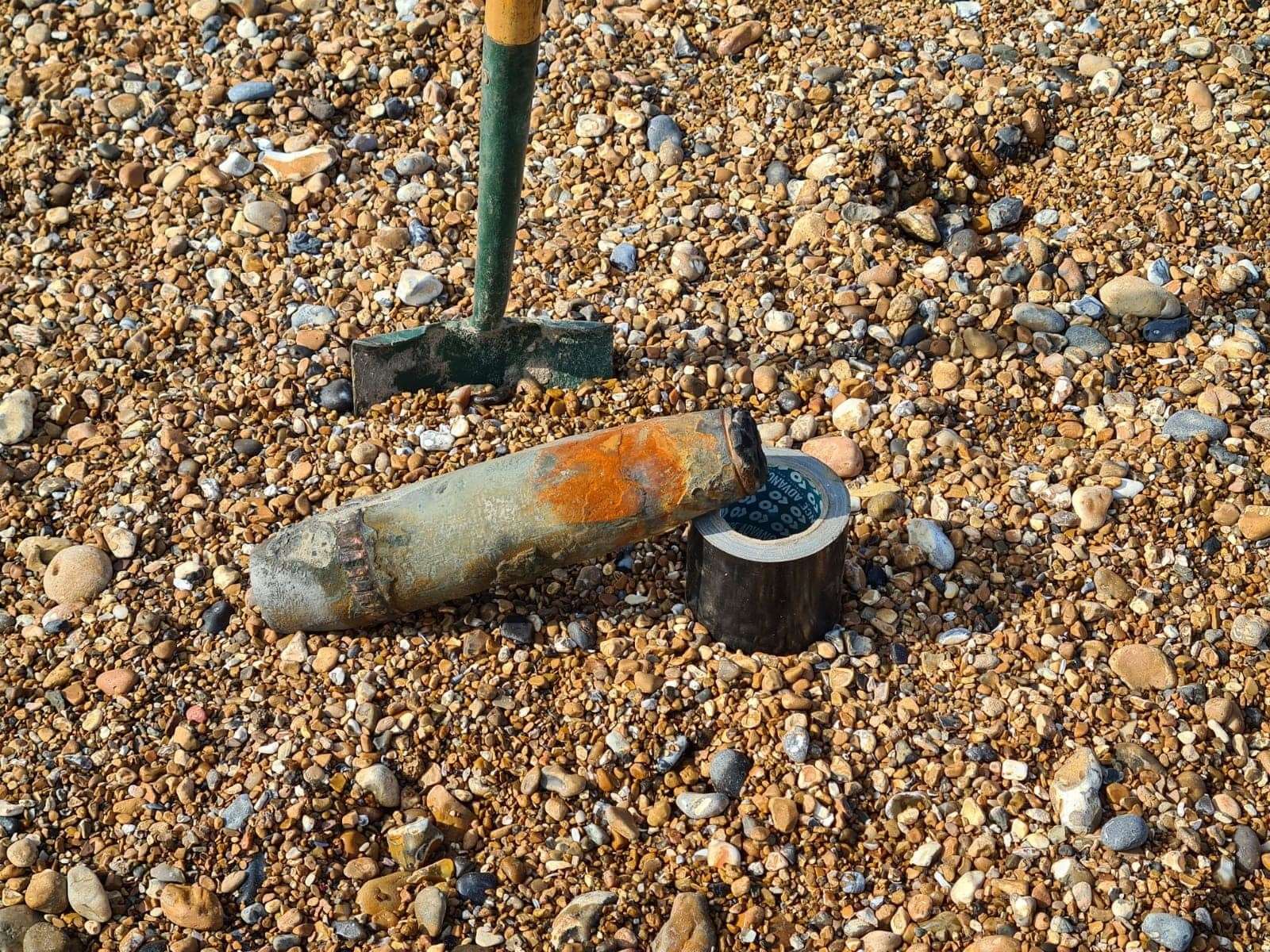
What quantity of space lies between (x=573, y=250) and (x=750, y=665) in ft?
5.06

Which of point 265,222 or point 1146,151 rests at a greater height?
point 1146,151

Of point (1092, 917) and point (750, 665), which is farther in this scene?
point (750, 665)

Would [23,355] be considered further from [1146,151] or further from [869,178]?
[1146,151]

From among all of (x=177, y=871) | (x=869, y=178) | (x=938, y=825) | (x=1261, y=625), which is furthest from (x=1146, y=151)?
(x=177, y=871)

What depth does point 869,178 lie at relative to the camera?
425 cm

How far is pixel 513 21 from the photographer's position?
2930 millimetres

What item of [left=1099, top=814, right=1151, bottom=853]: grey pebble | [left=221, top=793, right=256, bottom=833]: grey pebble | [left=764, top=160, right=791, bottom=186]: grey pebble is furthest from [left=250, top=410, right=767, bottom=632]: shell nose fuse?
[left=764, top=160, right=791, bottom=186]: grey pebble

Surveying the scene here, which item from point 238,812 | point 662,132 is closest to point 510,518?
point 238,812

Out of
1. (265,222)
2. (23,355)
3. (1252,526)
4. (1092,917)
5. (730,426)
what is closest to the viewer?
(1092,917)

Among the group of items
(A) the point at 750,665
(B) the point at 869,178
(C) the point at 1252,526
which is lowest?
(A) the point at 750,665

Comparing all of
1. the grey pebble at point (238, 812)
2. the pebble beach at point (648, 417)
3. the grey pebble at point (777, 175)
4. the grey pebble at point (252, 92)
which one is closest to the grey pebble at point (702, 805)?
the pebble beach at point (648, 417)

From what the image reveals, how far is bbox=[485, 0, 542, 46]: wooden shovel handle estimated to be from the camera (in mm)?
2914

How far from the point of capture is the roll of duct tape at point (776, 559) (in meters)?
3.01

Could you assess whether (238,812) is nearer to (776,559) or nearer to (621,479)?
(621,479)
